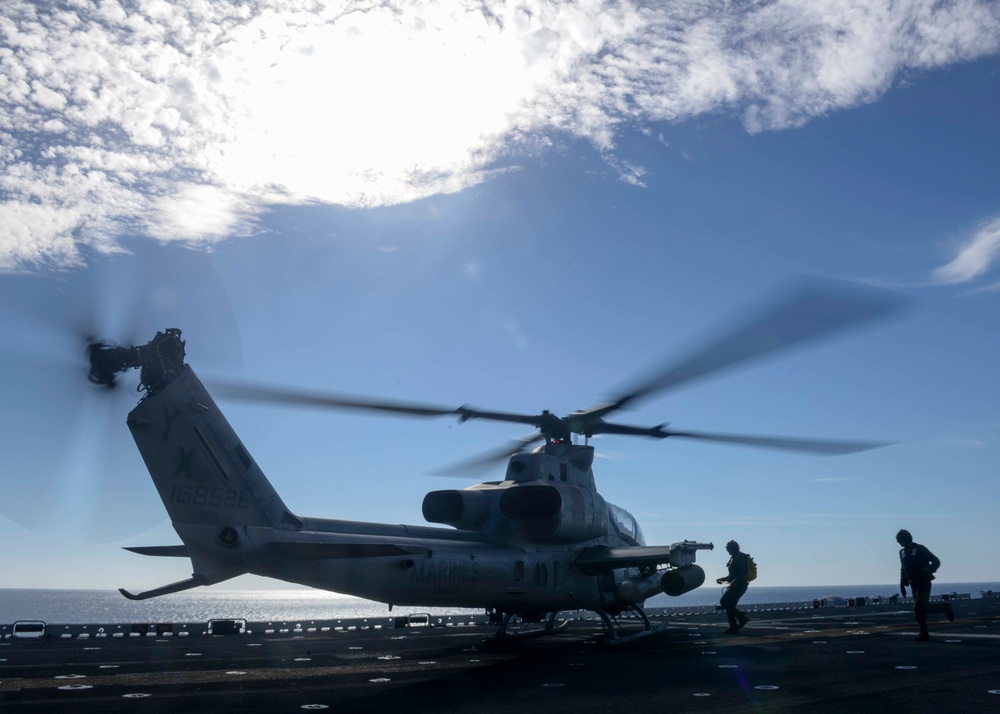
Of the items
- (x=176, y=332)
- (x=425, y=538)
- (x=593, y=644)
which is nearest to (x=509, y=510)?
(x=425, y=538)

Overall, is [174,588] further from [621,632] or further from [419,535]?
[621,632]

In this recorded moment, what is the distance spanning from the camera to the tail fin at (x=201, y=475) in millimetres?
13203

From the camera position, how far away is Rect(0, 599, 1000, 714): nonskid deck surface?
947cm

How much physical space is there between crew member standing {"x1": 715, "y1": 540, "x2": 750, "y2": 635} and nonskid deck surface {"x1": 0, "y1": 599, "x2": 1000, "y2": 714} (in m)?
0.84

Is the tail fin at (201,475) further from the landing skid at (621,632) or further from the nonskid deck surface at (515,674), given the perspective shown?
the landing skid at (621,632)

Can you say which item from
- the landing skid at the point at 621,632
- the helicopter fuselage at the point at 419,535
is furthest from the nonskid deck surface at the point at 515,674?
the helicopter fuselage at the point at 419,535

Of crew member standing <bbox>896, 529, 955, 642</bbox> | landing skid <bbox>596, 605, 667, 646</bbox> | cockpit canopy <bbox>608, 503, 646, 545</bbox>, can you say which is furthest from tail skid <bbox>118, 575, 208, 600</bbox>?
crew member standing <bbox>896, 529, 955, 642</bbox>

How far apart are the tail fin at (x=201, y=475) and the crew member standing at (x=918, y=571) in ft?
45.4

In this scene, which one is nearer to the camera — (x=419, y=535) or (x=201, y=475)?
(x=201, y=475)

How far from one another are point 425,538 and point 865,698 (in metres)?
9.84

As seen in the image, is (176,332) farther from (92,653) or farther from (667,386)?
(667,386)

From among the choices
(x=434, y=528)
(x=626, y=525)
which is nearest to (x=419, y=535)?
(x=434, y=528)

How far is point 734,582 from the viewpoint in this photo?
2095 cm

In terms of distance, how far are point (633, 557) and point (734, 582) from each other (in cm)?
309
